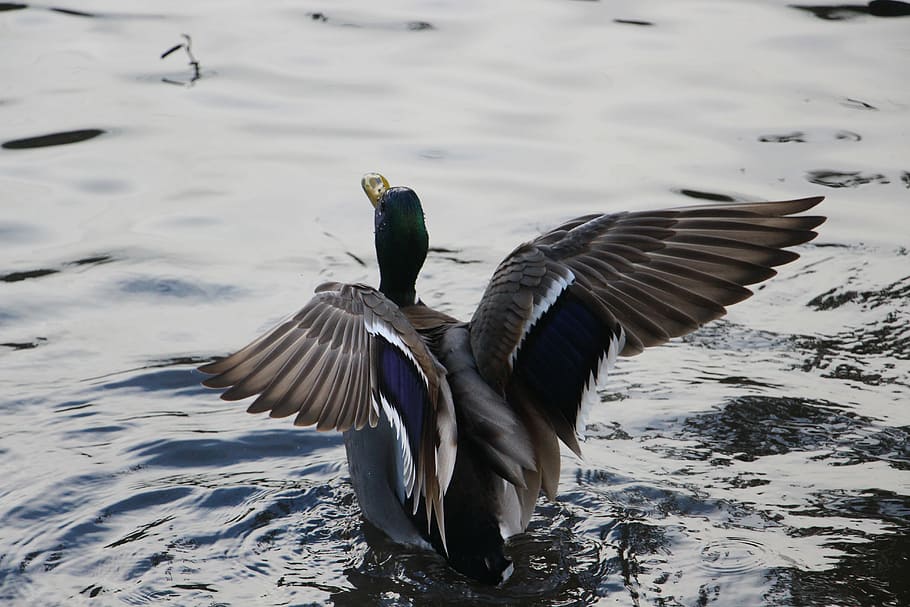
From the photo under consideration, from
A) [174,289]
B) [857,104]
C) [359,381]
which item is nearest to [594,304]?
[359,381]

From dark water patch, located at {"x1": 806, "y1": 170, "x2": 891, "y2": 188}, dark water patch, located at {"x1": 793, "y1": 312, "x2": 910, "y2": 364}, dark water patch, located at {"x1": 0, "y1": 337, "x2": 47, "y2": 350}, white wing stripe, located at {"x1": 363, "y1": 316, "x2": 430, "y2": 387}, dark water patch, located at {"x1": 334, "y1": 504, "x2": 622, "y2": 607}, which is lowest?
dark water patch, located at {"x1": 334, "y1": 504, "x2": 622, "y2": 607}

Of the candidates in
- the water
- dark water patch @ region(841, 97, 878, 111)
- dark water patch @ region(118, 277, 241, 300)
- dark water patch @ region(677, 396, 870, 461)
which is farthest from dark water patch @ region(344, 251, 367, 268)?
dark water patch @ region(841, 97, 878, 111)

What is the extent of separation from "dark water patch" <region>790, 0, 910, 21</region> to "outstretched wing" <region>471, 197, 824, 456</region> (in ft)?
23.1

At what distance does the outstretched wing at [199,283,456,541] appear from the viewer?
3996 mm

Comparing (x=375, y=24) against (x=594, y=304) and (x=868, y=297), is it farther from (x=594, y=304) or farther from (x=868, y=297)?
(x=594, y=304)

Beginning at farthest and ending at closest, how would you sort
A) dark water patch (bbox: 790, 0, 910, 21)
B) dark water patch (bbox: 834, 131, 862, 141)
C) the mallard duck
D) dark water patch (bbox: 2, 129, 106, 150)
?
1. dark water patch (bbox: 790, 0, 910, 21)
2. dark water patch (bbox: 2, 129, 106, 150)
3. dark water patch (bbox: 834, 131, 862, 141)
4. the mallard duck

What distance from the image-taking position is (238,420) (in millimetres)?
5902

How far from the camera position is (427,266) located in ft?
24.2

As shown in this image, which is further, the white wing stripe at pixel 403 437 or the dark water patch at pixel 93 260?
the dark water patch at pixel 93 260

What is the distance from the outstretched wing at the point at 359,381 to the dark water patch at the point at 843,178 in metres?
4.68

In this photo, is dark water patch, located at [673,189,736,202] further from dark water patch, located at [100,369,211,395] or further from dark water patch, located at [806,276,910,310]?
dark water patch, located at [100,369,211,395]

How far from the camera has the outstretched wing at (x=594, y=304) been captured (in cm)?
442

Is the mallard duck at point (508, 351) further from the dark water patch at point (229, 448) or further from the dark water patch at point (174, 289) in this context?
the dark water patch at point (174, 289)

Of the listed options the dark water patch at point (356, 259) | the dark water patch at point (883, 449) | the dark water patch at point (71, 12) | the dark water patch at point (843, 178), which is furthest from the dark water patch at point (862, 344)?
the dark water patch at point (71, 12)
